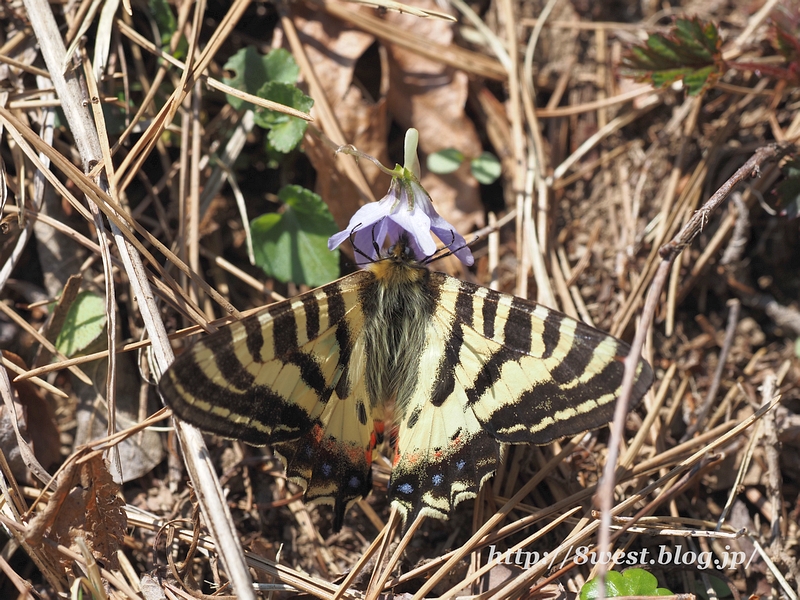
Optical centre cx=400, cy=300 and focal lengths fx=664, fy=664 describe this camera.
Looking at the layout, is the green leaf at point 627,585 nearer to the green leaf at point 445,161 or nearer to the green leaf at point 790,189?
the green leaf at point 790,189

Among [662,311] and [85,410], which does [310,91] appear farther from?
[662,311]

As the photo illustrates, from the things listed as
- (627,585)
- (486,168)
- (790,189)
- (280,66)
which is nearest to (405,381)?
(627,585)

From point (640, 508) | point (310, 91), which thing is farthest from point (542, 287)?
point (310, 91)

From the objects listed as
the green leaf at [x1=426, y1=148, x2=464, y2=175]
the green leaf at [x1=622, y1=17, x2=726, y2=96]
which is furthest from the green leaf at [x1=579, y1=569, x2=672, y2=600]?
the green leaf at [x1=622, y1=17, x2=726, y2=96]

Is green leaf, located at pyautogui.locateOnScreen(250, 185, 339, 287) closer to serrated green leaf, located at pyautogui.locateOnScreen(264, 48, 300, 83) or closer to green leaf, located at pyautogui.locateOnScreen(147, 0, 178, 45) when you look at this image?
serrated green leaf, located at pyautogui.locateOnScreen(264, 48, 300, 83)

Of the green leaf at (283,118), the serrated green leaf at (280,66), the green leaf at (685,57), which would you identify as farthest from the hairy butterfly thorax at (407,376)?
the green leaf at (685,57)
